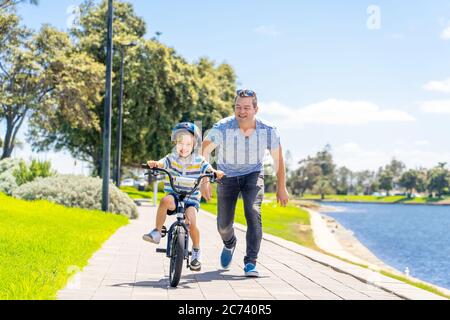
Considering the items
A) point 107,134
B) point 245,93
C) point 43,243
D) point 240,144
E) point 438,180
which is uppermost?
point 438,180

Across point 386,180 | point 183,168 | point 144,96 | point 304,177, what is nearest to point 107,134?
point 183,168

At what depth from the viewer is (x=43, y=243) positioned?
10.5 metres

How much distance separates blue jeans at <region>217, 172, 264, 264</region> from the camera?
7727 mm

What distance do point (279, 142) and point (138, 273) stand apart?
7.63 ft

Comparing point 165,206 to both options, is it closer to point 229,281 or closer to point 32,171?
point 229,281

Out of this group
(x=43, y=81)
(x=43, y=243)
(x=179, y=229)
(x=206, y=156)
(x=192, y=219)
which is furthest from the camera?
(x=43, y=81)

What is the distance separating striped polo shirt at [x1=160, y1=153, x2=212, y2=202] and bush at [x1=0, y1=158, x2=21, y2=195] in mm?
16993

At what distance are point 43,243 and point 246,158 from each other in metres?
4.31

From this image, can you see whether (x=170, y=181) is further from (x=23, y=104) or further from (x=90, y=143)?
(x=90, y=143)

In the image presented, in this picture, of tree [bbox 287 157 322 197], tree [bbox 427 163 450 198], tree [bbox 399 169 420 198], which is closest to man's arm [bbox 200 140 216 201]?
tree [bbox 287 157 322 197]

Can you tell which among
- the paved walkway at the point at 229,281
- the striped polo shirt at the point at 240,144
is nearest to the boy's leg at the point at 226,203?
the striped polo shirt at the point at 240,144

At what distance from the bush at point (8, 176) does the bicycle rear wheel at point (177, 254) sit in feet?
56.3
